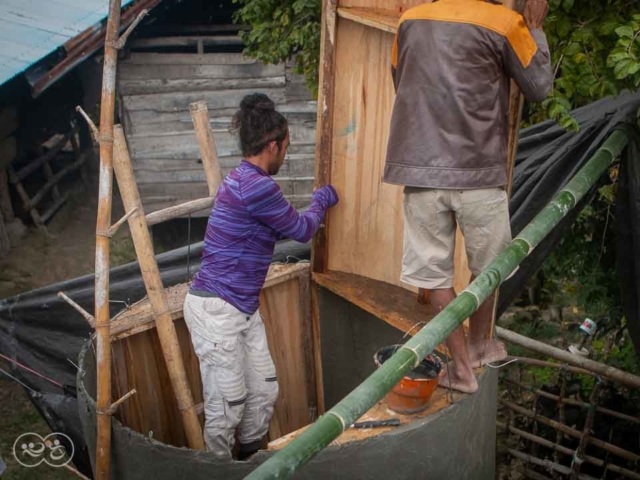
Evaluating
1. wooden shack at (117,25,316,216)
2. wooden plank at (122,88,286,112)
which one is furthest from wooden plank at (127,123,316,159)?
wooden plank at (122,88,286,112)

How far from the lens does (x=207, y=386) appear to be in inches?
165

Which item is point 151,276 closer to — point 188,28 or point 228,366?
point 228,366

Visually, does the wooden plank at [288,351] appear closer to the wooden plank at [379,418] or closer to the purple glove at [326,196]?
the purple glove at [326,196]

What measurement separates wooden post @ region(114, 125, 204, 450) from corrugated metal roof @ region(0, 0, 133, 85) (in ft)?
17.6

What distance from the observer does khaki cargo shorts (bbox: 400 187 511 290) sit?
3.24 metres

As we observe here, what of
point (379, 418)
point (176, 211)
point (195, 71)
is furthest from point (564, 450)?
point (195, 71)

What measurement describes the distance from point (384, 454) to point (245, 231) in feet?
4.48

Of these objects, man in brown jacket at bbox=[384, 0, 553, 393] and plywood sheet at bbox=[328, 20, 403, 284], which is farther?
plywood sheet at bbox=[328, 20, 403, 284]

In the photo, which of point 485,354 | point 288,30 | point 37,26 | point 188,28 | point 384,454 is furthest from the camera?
point 188,28

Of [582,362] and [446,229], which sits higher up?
[446,229]

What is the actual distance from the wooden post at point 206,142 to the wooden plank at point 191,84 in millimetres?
6175

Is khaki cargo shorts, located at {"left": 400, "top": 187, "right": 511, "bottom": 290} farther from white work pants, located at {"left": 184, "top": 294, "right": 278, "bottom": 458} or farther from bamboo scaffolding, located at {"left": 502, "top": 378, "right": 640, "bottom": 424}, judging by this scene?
bamboo scaffolding, located at {"left": 502, "top": 378, "right": 640, "bottom": 424}

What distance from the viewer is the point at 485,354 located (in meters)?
3.66

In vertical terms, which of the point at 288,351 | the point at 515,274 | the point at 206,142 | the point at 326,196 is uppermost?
the point at 206,142
